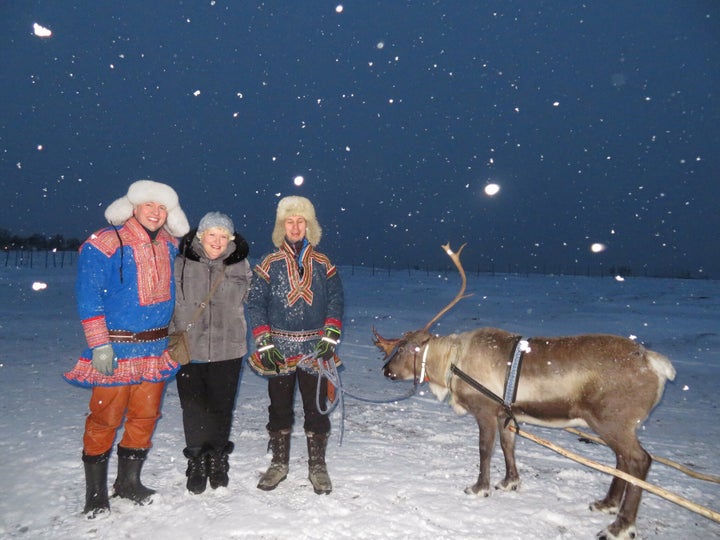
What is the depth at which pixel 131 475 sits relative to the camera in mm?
3896

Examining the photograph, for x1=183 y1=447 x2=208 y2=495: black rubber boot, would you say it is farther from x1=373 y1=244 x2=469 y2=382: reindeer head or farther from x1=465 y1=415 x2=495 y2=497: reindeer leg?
x1=465 y1=415 x2=495 y2=497: reindeer leg

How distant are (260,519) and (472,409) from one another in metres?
2.21

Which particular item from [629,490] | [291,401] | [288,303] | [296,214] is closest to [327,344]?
[288,303]

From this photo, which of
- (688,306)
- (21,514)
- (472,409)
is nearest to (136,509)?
(21,514)

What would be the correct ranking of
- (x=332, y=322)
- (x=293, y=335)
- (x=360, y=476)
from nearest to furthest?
(x=293, y=335)
(x=332, y=322)
(x=360, y=476)

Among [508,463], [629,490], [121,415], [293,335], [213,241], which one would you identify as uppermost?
[213,241]

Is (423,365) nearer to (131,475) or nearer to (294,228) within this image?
(294,228)

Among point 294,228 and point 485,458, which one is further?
point 294,228

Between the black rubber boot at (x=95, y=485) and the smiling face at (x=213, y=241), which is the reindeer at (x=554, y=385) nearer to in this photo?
the smiling face at (x=213, y=241)

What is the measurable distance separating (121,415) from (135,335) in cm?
71

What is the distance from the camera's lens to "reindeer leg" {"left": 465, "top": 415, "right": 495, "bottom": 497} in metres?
4.15

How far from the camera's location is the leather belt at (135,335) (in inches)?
143

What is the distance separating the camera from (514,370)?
389cm

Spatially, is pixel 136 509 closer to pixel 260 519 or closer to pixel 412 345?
pixel 260 519
